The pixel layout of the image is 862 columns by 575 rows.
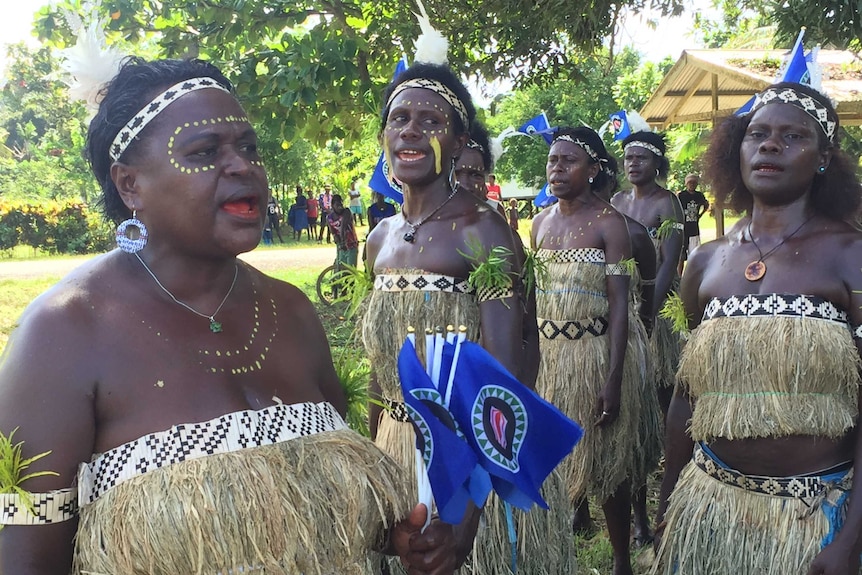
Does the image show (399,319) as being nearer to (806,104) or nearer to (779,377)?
(779,377)

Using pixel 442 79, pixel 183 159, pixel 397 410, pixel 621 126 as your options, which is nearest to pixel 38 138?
pixel 621 126

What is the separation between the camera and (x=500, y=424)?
5.68 feet

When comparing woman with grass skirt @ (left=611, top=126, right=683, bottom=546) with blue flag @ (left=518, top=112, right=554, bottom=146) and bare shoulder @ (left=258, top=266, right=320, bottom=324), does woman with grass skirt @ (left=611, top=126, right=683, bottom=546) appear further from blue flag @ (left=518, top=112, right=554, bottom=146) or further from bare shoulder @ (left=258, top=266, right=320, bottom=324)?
bare shoulder @ (left=258, top=266, right=320, bottom=324)

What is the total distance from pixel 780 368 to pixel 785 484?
1.35ft

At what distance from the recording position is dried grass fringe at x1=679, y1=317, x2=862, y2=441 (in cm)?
234

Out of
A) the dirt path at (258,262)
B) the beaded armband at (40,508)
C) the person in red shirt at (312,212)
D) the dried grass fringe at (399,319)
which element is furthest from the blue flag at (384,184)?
the person in red shirt at (312,212)

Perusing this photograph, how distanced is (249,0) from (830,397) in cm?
524

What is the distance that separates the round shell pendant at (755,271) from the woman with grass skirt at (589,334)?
5.49ft

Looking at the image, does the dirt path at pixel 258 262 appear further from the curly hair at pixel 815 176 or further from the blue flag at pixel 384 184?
the curly hair at pixel 815 176

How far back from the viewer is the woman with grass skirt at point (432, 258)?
2664 millimetres

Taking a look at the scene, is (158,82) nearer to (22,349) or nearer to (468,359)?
(22,349)

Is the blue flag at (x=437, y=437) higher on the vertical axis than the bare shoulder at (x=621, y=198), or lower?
lower

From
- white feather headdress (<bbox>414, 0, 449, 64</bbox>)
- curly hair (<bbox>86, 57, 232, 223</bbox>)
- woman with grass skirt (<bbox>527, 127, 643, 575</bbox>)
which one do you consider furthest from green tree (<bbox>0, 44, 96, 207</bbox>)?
curly hair (<bbox>86, 57, 232, 223</bbox>)

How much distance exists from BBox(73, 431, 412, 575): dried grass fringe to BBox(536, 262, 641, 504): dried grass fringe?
2725mm
